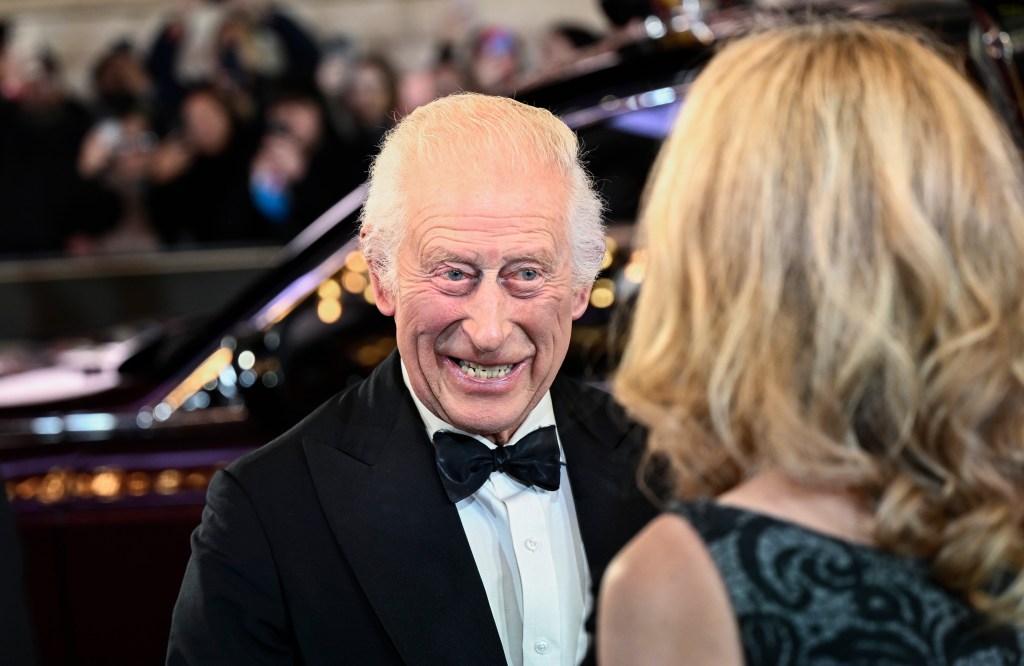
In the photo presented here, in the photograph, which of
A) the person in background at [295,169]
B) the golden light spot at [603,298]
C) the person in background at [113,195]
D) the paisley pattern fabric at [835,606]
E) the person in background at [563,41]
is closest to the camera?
the paisley pattern fabric at [835,606]

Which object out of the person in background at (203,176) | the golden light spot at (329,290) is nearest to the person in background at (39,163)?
the person in background at (203,176)

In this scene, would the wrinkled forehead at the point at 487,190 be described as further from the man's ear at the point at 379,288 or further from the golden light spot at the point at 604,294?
the golden light spot at the point at 604,294

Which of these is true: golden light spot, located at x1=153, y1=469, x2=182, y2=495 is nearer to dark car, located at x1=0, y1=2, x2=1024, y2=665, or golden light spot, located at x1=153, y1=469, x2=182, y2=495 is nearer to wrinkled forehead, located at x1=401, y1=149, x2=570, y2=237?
dark car, located at x1=0, y1=2, x2=1024, y2=665

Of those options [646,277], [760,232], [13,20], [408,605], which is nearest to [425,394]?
[408,605]

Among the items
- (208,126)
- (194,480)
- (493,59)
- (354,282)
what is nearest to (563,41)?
(493,59)

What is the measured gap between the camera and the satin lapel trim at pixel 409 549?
169 centimetres

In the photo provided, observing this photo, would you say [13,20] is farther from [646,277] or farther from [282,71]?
[646,277]

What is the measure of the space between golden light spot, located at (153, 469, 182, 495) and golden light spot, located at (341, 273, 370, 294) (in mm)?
581

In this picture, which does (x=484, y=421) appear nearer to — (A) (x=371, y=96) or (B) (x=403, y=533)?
(B) (x=403, y=533)

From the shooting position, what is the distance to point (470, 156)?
5.58ft

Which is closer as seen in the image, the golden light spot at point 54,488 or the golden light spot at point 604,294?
the golden light spot at point 604,294

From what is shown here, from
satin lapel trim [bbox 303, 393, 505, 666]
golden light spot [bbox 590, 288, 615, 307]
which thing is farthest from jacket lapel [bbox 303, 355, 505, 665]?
golden light spot [bbox 590, 288, 615, 307]

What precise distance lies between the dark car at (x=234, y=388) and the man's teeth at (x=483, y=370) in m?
1.17

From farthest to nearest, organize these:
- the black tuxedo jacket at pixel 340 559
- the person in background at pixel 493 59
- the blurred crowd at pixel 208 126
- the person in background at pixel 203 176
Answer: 1. the person in background at pixel 493 59
2. the person in background at pixel 203 176
3. the blurred crowd at pixel 208 126
4. the black tuxedo jacket at pixel 340 559
